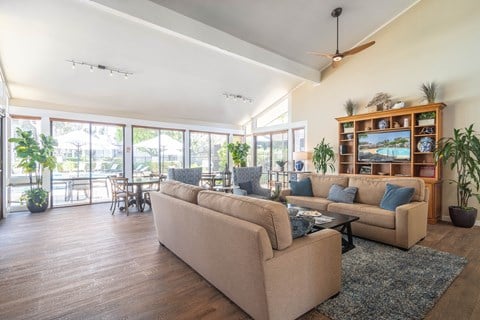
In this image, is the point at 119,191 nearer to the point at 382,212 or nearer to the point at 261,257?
the point at 261,257

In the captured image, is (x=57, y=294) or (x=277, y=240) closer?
(x=277, y=240)

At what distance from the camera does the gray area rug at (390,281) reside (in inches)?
76.8

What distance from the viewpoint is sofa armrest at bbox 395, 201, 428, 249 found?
3.12 m

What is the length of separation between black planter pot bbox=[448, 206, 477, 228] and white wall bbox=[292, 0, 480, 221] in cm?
49

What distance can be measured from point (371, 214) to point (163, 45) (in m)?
4.89

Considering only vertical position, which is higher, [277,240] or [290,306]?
[277,240]

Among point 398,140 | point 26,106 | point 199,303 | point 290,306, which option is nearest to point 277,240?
point 290,306

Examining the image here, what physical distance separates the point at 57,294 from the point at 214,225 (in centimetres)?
165

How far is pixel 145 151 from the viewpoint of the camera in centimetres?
768

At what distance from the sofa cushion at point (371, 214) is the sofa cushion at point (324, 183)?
76 cm

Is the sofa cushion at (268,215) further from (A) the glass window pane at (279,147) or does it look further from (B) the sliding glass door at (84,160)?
(A) the glass window pane at (279,147)

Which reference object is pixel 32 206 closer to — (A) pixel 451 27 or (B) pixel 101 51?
(B) pixel 101 51

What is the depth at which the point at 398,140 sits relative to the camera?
5375 millimetres

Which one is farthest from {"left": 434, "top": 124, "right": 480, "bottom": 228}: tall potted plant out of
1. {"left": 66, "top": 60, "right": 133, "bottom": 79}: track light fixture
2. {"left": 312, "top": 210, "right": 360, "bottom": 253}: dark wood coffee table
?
{"left": 66, "top": 60, "right": 133, "bottom": 79}: track light fixture
